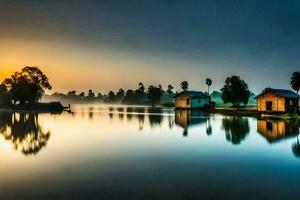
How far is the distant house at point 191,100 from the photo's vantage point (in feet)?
311

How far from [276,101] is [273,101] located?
0.84 m

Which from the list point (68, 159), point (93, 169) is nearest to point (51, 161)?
point (68, 159)

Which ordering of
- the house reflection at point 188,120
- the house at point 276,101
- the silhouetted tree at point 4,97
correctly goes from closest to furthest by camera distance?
the house reflection at point 188,120
the house at point 276,101
the silhouetted tree at point 4,97

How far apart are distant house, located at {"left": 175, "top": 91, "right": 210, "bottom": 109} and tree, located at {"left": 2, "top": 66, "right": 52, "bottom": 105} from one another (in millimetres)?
43552

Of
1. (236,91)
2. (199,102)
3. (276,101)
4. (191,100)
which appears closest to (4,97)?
(191,100)

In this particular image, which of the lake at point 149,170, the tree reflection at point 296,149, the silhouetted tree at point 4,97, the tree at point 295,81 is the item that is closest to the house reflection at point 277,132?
the tree reflection at point 296,149

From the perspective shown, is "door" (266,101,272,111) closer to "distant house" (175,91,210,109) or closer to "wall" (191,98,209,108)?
"distant house" (175,91,210,109)

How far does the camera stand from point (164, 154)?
1931 cm

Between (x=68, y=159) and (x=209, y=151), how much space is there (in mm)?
9484

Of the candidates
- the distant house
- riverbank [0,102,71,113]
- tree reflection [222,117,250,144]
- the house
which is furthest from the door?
riverbank [0,102,71,113]

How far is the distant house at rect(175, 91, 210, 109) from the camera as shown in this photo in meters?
94.8

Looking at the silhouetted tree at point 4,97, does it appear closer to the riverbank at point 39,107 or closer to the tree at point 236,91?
the riverbank at point 39,107

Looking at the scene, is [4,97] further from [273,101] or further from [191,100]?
[273,101]

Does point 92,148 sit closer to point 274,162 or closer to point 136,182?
point 136,182
